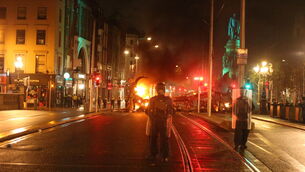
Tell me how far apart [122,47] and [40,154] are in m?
77.5

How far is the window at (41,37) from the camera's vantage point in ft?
156

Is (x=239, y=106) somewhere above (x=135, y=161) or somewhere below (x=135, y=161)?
above

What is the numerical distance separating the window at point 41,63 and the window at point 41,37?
5.18 feet

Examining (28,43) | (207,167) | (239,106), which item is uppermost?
(28,43)

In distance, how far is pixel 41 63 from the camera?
4747 centimetres

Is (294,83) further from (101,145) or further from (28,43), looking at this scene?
(101,145)

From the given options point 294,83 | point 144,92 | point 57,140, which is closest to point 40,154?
point 57,140

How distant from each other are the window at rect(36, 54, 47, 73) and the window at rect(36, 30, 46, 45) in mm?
1578

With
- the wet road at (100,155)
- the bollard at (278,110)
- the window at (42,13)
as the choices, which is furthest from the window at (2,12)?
the wet road at (100,155)

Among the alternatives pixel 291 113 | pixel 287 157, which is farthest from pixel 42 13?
pixel 287 157

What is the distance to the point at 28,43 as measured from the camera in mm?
47812

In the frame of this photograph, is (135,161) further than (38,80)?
No

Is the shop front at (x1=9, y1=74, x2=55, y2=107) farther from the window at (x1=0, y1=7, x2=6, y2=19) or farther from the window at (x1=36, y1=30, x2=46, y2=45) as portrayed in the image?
the window at (x1=0, y1=7, x2=6, y2=19)

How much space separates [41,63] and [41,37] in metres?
3.15
